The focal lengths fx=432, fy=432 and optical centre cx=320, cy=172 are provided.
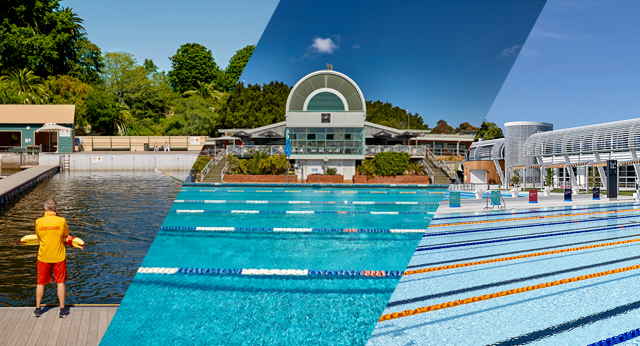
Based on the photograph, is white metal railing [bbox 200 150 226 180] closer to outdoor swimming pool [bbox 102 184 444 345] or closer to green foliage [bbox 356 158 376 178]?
outdoor swimming pool [bbox 102 184 444 345]

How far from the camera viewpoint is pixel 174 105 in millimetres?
4367

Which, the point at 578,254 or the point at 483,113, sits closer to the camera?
the point at 483,113

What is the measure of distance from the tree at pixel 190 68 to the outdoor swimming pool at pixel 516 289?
9.42 feet

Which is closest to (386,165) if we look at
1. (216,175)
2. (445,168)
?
(216,175)

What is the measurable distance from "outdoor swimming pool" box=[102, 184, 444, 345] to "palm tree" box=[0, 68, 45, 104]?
2530 cm

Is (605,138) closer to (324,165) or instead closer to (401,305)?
(324,165)

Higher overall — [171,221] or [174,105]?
[174,105]

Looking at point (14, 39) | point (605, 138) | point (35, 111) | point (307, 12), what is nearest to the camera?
point (307, 12)

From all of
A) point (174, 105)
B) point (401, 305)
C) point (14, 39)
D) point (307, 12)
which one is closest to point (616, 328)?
point (401, 305)

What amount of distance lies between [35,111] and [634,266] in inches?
1207

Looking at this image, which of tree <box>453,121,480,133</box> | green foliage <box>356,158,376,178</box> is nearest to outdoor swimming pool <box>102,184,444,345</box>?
tree <box>453,121,480,133</box>

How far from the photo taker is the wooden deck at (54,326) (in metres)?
2.73

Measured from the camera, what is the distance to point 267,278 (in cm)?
472

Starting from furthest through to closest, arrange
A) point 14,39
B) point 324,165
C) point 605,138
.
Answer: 1. point 14,39
2. point 605,138
3. point 324,165
